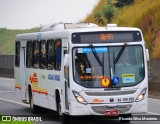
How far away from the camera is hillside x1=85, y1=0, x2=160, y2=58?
4566cm

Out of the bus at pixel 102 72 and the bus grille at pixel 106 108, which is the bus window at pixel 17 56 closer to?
the bus at pixel 102 72

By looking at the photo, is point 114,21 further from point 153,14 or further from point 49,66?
point 49,66

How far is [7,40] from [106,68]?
446ft

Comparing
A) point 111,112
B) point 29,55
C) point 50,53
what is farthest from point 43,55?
point 111,112

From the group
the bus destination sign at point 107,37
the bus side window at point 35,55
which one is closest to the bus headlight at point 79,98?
the bus destination sign at point 107,37

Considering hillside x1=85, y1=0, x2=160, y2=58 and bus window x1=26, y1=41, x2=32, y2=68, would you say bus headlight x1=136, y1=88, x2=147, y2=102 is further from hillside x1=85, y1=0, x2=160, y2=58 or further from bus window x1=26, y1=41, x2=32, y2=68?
hillside x1=85, y1=0, x2=160, y2=58

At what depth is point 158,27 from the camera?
153ft

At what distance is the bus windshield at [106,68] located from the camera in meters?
17.1

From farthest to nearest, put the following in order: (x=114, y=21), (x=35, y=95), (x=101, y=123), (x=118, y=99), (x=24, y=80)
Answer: (x=114, y=21) < (x=24, y=80) < (x=35, y=95) < (x=101, y=123) < (x=118, y=99)

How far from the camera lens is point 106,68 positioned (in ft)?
56.2

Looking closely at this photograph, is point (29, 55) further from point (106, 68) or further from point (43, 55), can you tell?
point (106, 68)

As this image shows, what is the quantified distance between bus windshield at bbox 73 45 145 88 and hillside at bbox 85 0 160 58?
2589cm

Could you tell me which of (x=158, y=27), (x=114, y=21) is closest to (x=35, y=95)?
(x=158, y=27)

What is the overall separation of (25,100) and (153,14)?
2683cm
